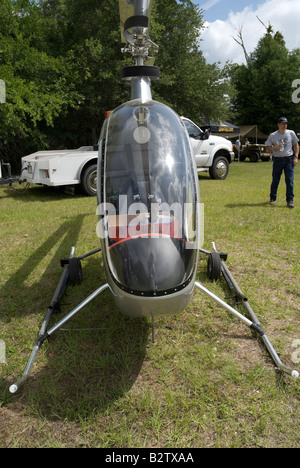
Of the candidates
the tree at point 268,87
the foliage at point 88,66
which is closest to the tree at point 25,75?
the foliage at point 88,66

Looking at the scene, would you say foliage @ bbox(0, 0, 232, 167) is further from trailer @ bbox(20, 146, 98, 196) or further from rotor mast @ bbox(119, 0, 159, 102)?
rotor mast @ bbox(119, 0, 159, 102)

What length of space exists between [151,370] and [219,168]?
31.3ft

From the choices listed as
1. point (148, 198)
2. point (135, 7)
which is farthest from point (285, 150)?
point (148, 198)

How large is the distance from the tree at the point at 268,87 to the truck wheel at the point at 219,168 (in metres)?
21.1

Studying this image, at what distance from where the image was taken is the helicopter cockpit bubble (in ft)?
5.96

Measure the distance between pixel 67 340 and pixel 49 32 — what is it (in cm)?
1569

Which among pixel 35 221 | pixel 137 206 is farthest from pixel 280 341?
pixel 35 221

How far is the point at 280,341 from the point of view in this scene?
2426mm

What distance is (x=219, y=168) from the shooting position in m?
10.8

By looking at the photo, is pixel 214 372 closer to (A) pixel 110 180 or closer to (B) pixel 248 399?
(B) pixel 248 399

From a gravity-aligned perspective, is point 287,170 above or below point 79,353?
above

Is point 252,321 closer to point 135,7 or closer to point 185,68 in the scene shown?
point 135,7

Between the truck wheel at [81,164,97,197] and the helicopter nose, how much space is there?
5753 millimetres

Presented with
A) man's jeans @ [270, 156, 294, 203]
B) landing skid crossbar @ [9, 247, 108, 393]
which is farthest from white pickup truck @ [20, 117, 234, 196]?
landing skid crossbar @ [9, 247, 108, 393]
